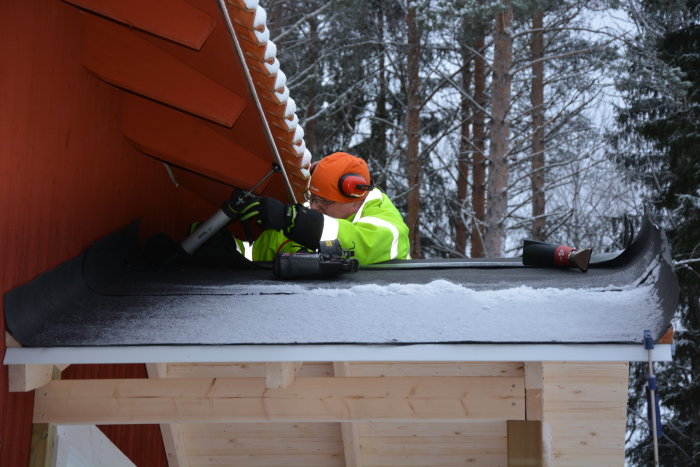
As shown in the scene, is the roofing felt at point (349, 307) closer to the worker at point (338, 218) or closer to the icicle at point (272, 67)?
the worker at point (338, 218)

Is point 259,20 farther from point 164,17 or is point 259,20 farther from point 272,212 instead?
point 272,212

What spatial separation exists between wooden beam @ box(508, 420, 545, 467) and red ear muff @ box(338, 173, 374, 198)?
5.84ft

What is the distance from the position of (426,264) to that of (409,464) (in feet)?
4.96

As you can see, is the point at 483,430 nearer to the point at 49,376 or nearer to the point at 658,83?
the point at 49,376

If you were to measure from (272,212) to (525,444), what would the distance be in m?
1.65

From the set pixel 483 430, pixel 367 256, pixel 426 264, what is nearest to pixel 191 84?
pixel 367 256

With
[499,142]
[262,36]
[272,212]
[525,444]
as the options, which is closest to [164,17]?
[262,36]

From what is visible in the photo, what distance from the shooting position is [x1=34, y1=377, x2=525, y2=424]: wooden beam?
3006 millimetres

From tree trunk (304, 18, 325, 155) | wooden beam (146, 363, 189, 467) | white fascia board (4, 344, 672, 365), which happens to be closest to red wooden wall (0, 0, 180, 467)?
white fascia board (4, 344, 672, 365)

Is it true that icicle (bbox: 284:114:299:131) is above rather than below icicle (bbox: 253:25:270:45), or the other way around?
below

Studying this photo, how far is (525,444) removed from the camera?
3.05 m

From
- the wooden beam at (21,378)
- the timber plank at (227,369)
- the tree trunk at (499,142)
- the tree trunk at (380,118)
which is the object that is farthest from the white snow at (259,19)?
the tree trunk at (380,118)

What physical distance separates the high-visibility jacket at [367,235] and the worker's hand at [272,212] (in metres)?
0.20

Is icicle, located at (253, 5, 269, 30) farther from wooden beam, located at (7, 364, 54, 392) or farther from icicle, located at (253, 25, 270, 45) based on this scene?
wooden beam, located at (7, 364, 54, 392)
